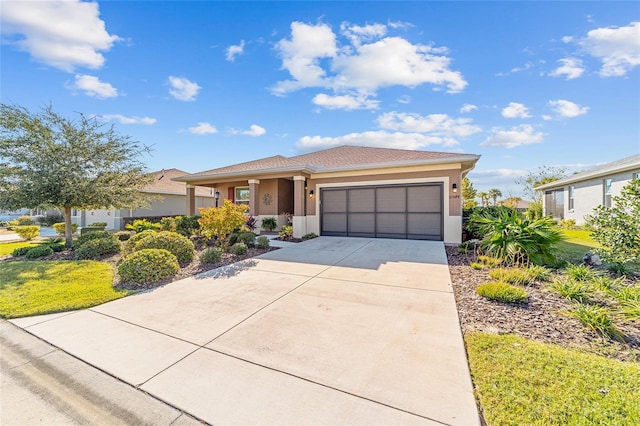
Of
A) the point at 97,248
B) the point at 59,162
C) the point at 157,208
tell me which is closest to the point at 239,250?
the point at 97,248

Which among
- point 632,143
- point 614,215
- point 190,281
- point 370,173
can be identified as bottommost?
point 190,281

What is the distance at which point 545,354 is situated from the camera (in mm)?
2705

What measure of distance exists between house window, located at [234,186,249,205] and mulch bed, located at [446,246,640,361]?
13.0 m

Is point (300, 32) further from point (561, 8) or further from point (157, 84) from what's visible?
point (561, 8)

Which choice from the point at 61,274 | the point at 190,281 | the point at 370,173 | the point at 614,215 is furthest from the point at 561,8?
the point at 61,274

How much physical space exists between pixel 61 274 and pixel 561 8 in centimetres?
1449

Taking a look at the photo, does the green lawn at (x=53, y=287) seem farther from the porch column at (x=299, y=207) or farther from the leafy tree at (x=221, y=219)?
the porch column at (x=299, y=207)

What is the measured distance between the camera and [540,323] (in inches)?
139

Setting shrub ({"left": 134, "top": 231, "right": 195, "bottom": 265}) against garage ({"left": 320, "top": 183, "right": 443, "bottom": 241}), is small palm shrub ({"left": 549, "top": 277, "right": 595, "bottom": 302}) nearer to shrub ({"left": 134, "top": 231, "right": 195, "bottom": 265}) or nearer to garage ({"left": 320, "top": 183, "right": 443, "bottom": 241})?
garage ({"left": 320, "top": 183, "right": 443, "bottom": 241})

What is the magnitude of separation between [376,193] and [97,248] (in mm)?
10214

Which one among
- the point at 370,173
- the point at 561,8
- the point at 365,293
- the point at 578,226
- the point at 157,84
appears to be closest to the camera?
the point at 365,293

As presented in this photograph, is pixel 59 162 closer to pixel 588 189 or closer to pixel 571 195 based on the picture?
pixel 588 189

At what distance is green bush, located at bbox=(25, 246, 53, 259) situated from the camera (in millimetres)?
8328

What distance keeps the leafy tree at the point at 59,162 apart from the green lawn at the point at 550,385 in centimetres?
1166
